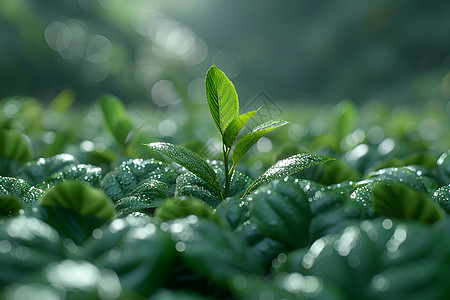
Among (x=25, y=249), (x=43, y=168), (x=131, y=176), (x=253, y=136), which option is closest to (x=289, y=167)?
(x=253, y=136)

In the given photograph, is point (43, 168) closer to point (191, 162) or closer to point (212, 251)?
point (191, 162)

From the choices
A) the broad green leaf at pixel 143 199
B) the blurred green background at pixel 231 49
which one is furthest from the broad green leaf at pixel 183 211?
the blurred green background at pixel 231 49

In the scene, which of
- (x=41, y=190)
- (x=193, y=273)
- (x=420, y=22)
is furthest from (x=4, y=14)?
(x=420, y=22)

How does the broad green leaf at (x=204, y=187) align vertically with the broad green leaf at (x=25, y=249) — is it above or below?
above

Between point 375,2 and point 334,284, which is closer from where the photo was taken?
point 334,284

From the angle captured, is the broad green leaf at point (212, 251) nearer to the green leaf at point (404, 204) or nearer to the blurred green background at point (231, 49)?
the green leaf at point (404, 204)

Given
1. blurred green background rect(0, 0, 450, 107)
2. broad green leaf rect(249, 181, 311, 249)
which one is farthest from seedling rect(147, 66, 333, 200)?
blurred green background rect(0, 0, 450, 107)

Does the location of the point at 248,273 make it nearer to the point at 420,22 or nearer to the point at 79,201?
the point at 79,201

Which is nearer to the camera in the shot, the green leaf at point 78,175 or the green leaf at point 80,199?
the green leaf at point 80,199
